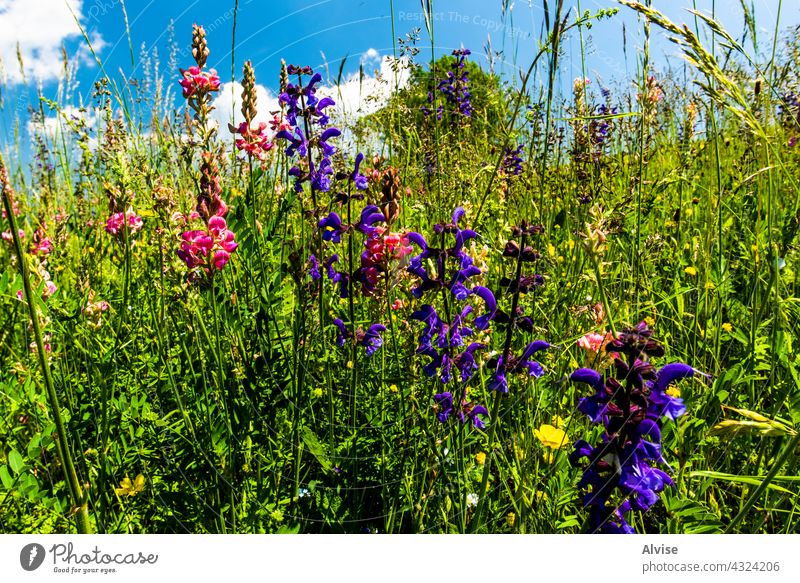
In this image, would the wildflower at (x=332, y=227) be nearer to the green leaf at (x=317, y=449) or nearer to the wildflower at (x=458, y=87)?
the green leaf at (x=317, y=449)

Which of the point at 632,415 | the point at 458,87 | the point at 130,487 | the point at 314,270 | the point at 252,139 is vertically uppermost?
the point at 458,87

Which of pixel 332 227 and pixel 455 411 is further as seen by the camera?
pixel 332 227

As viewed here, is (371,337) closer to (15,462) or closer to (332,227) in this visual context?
(332,227)

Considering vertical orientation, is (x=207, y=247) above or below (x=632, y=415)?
above

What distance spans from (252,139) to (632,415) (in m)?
1.92

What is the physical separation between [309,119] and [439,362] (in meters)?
1.41

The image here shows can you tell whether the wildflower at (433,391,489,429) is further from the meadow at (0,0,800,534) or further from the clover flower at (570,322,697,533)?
the clover flower at (570,322,697,533)

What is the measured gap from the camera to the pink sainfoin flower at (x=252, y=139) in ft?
7.23

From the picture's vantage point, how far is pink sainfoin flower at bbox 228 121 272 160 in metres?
2.20

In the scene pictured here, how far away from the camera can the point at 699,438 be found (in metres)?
1.46

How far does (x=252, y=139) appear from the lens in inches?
88.1
